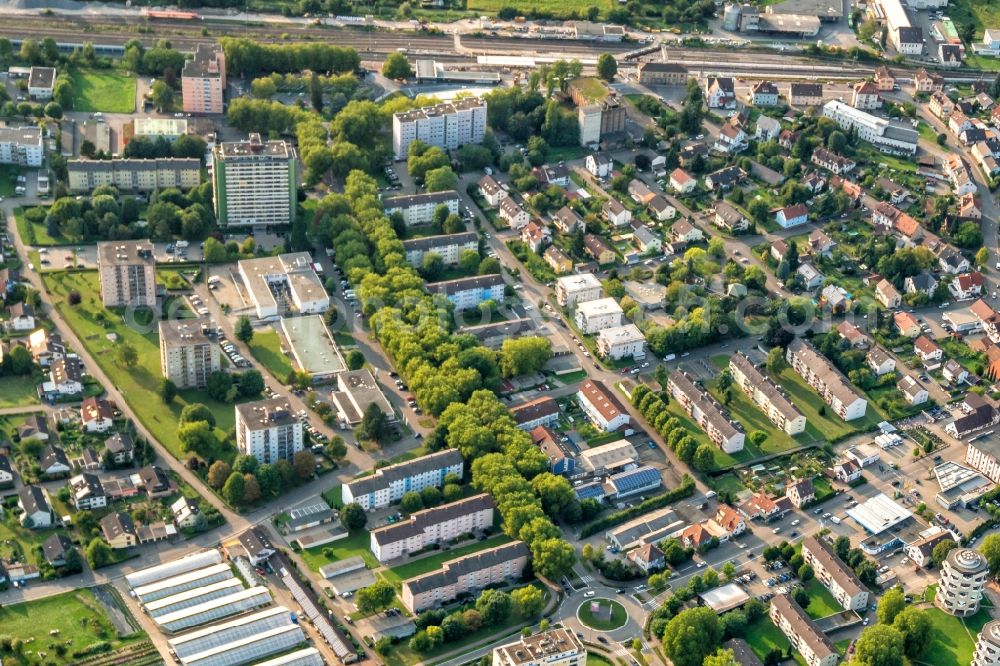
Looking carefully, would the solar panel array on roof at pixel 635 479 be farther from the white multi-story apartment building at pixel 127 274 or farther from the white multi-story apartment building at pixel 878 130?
the white multi-story apartment building at pixel 878 130

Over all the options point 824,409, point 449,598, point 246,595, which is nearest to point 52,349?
point 246,595

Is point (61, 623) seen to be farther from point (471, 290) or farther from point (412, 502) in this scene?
point (471, 290)

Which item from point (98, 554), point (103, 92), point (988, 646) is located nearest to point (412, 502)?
point (98, 554)

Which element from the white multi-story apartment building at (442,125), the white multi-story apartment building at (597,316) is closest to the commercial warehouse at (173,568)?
the white multi-story apartment building at (597,316)

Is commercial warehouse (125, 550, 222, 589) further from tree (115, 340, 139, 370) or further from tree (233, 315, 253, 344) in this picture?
tree (233, 315, 253, 344)

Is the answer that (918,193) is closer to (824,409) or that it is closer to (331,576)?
(824,409)
